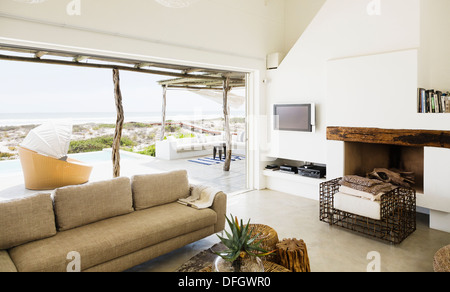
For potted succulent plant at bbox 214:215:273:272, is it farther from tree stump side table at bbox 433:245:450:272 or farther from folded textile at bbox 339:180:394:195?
folded textile at bbox 339:180:394:195

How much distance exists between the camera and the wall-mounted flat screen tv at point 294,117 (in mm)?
4945

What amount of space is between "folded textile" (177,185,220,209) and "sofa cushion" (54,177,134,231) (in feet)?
2.02

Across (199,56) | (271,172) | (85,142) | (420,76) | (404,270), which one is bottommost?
(404,270)

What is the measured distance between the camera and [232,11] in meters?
4.98

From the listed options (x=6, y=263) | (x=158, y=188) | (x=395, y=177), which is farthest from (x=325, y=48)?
(x=6, y=263)

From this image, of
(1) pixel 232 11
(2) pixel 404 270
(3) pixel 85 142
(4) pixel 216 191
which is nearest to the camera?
(2) pixel 404 270

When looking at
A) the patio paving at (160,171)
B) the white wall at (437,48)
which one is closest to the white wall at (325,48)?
the white wall at (437,48)

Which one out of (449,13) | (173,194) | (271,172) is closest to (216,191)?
(173,194)

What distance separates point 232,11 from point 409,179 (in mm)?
3587

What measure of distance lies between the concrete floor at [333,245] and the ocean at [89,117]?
1786 mm

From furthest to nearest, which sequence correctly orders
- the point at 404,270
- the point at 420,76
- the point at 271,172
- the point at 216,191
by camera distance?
the point at 271,172 < the point at 420,76 < the point at 216,191 < the point at 404,270

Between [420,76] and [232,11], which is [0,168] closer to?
[232,11]

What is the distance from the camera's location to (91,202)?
9.45 ft

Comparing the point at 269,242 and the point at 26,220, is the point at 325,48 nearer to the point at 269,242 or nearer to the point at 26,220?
the point at 269,242
